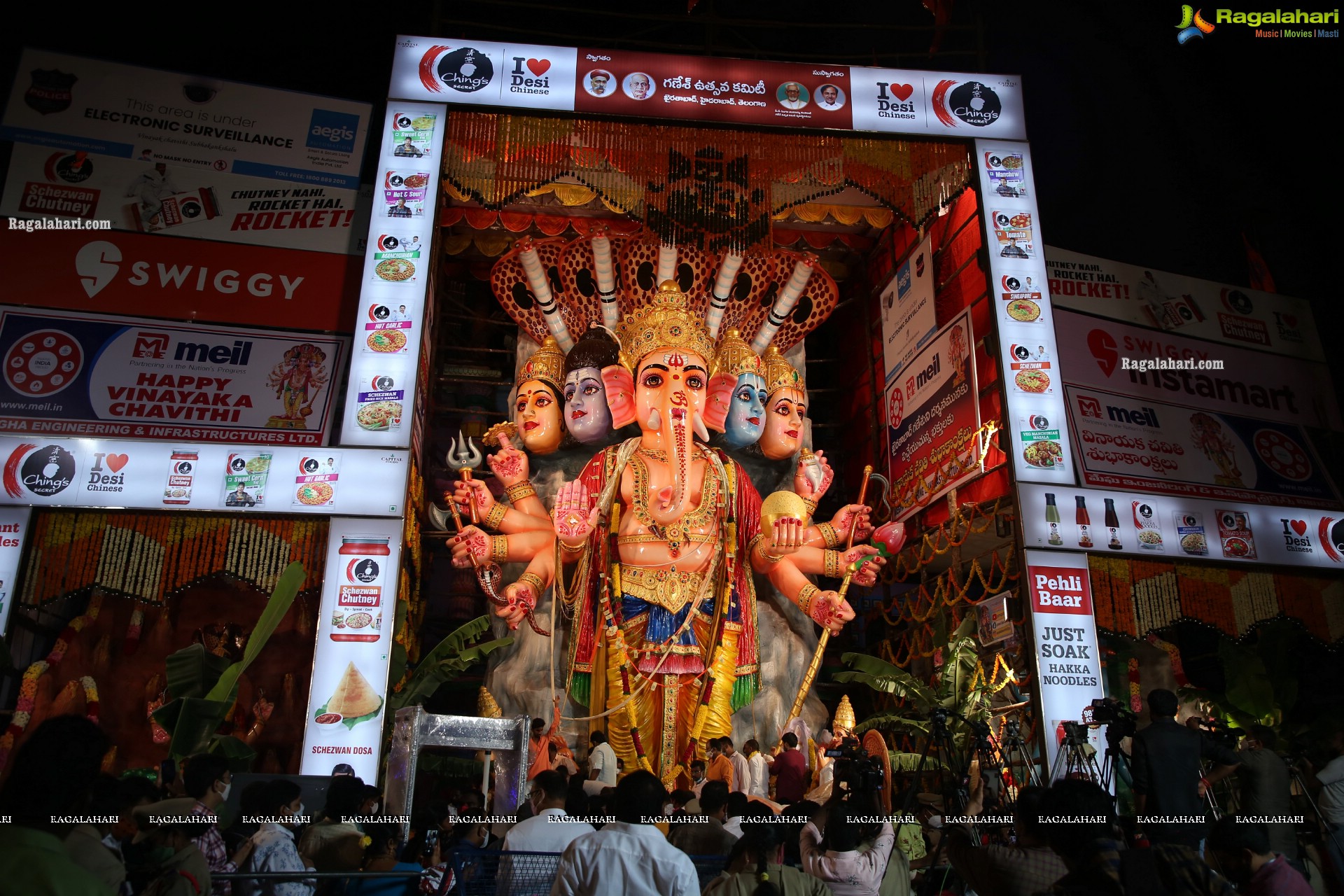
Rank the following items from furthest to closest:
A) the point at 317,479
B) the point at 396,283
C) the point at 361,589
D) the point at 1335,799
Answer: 1. the point at 396,283
2. the point at 317,479
3. the point at 361,589
4. the point at 1335,799

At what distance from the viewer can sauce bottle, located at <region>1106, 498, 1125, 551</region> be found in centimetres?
966

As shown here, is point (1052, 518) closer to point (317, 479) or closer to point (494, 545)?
point (494, 545)

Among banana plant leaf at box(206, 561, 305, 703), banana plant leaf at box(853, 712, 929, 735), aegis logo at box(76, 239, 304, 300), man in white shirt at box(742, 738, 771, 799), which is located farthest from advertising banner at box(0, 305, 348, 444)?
banana plant leaf at box(853, 712, 929, 735)

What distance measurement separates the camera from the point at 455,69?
421 inches

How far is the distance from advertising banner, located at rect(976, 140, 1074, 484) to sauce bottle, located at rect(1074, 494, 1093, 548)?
0.71ft

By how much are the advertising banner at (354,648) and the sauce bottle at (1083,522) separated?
19.6ft

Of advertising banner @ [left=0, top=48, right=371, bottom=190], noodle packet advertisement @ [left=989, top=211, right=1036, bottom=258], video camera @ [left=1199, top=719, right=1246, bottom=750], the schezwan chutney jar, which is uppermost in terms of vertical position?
advertising banner @ [left=0, top=48, right=371, bottom=190]

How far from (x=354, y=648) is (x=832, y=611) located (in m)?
4.33

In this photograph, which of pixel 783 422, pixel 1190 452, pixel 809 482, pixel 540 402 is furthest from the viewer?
pixel 1190 452

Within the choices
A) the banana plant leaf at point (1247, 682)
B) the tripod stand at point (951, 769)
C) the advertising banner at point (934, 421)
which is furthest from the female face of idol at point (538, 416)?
the banana plant leaf at point (1247, 682)

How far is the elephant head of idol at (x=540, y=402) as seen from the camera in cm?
1123

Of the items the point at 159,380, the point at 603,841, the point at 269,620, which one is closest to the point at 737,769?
the point at 269,620

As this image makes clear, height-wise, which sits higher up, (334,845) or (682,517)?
(682,517)

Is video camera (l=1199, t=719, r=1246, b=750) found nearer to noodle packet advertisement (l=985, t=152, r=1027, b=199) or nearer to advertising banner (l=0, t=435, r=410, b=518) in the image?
noodle packet advertisement (l=985, t=152, r=1027, b=199)
